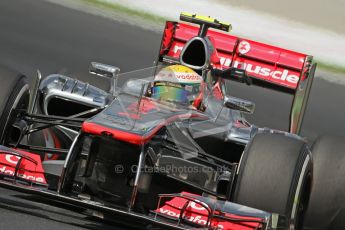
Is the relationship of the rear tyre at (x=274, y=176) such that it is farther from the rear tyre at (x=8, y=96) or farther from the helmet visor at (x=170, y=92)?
the rear tyre at (x=8, y=96)

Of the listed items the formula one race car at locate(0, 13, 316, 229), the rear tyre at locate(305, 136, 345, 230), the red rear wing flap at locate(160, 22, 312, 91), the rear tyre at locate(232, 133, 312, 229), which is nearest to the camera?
the formula one race car at locate(0, 13, 316, 229)

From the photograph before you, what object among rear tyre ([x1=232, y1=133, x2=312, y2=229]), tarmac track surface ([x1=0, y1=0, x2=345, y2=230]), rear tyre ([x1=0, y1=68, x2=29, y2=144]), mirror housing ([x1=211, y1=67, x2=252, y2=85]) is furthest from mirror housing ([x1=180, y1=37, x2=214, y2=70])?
tarmac track surface ([x1=0, y1=0, x2=345, y2=230])

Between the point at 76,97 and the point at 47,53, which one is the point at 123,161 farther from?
the point at 47,53

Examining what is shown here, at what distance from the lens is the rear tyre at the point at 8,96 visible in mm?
6934

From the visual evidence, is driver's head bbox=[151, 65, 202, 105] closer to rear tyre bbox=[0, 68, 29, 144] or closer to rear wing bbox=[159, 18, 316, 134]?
rear tyre bbox=[0, 68, 29, 144]

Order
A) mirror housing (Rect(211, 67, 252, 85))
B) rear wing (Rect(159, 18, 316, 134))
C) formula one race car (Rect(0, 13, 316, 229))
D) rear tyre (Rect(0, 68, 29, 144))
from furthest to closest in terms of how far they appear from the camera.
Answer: rear wing (Rect(159, 18, 316, 134))
mirror housing (Rect(211, 67, 252, 85))
rear tyre (Rect(0, 68, 29, 144))
formula one race car (Rect(0, 13, 316, 229))

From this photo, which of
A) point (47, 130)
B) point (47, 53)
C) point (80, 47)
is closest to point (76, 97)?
point (47, 130)

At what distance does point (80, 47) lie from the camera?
14.2 m

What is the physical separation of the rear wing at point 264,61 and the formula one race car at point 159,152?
1.24 metres

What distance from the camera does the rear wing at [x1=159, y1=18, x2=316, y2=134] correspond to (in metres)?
10.1

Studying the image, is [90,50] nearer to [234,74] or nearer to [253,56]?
[253,56]

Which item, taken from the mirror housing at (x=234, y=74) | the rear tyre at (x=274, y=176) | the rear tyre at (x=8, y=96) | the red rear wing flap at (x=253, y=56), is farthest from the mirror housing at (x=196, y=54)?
the rear tyre at (x=274, y=176)

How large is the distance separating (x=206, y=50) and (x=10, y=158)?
2.91 metres

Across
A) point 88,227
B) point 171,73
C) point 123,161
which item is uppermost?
point 171,73
